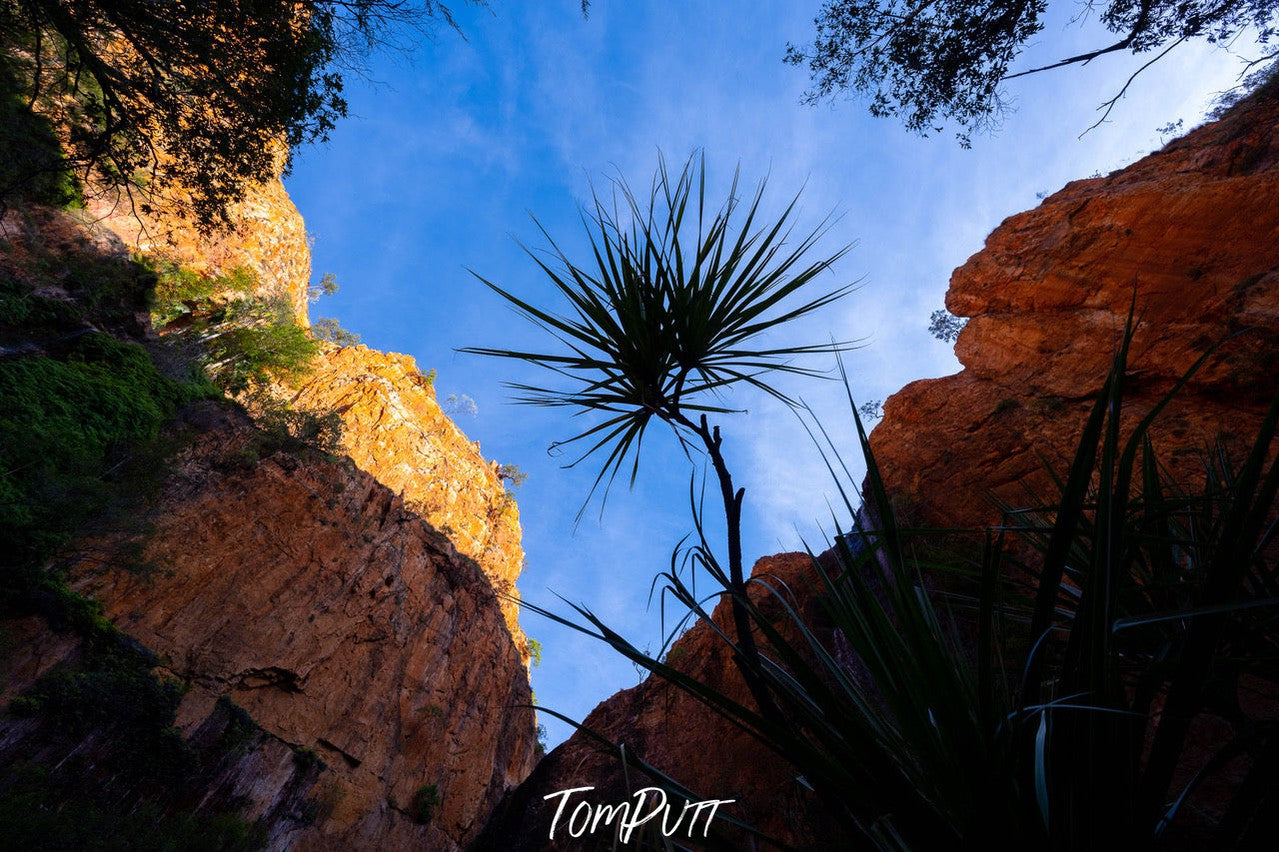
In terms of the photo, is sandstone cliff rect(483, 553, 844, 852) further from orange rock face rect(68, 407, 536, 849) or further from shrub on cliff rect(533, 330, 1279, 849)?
shrub on cliff rect(533, 330, 1279, 849)

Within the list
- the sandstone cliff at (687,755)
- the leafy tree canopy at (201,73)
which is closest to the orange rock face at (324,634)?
the sandstone cliff at (687,755)

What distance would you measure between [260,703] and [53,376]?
6919 mm

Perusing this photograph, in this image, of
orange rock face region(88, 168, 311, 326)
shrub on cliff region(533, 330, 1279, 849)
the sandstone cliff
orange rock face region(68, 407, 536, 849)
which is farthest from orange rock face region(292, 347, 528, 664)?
shrub on cliff region(533, 330, 1279, 849)

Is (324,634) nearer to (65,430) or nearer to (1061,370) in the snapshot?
(65,430)

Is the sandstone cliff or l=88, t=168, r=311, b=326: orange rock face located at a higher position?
l=88, t=168, r=311, b=326: orange rock face

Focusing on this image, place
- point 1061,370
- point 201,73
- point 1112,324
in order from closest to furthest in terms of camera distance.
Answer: point 201,73
point 1112,324
point 1061,370

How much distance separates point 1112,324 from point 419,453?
77.2ft

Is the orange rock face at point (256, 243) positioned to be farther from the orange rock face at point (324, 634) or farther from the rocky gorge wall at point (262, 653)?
the orange rock face at point (324, 634)

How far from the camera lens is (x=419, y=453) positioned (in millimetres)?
23094

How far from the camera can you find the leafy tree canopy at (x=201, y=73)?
4.35m

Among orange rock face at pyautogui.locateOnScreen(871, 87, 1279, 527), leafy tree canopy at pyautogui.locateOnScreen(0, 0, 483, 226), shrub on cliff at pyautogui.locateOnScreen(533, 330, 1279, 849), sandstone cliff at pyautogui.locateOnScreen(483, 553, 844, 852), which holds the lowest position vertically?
shrub on cliff at pyautogui.locateOnScreen(533, 330, 1279, 849)

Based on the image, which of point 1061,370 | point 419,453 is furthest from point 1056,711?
point 419,453

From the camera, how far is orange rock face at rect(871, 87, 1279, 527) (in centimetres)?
501

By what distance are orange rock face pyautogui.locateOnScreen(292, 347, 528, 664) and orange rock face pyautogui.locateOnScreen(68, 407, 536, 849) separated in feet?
15.6
